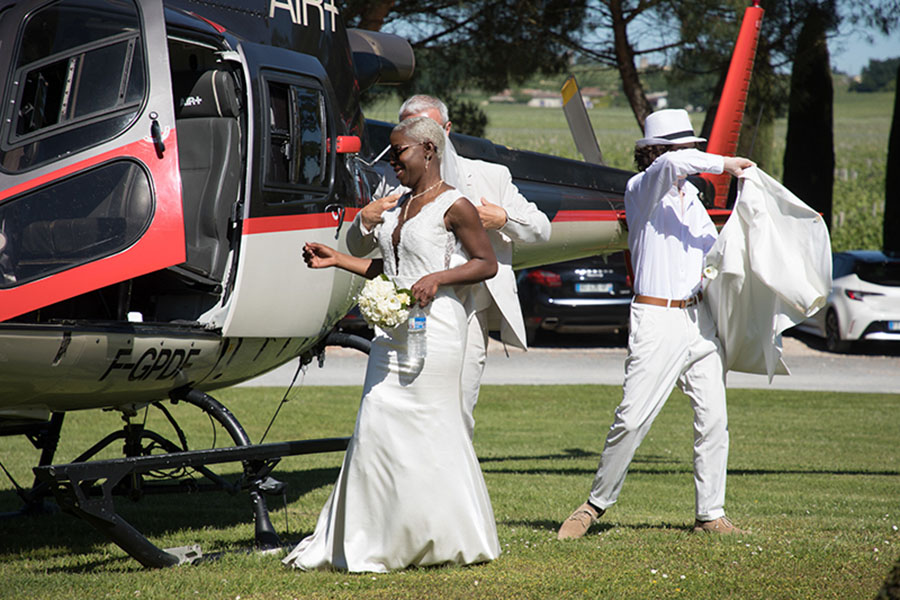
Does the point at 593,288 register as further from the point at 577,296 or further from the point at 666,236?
the point at 666,236

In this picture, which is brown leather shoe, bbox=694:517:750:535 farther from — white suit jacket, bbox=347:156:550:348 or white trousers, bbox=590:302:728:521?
white suit jacket, bbox=347:156:550:348

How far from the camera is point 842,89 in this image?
91.9 m

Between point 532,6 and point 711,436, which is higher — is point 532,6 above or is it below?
above

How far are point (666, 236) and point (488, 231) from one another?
3.06 feet

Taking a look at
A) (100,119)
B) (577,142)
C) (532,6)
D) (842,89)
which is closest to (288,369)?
(532,6)

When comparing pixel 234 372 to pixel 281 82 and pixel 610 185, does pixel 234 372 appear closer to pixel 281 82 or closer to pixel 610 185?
pixel 281 82

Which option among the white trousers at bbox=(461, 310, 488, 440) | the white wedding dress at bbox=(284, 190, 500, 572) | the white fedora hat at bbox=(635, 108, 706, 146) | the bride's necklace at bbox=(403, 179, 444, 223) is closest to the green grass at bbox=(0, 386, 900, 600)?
the white wedding dress at bbox=(284, 190, 500, 572)

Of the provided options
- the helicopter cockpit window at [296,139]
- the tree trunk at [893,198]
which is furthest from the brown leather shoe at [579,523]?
the tree trunk at [893,198]

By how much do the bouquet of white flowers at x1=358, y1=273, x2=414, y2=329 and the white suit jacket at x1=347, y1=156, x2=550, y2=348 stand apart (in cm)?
46

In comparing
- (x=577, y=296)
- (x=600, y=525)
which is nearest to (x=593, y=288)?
(x=577, y=296)

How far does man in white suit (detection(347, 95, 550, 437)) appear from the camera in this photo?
4.73 metres

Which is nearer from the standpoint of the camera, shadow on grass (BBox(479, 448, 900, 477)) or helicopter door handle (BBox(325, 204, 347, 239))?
helicopter door handle (BBox(325, 204, 347, 239))

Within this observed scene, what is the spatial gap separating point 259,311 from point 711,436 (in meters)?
2.30

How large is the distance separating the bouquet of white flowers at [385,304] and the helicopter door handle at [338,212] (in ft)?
4.45
